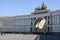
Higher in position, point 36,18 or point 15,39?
point 36,18

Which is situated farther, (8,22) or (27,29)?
(8,22)

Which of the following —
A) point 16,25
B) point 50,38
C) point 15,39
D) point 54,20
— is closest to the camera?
point 50,38

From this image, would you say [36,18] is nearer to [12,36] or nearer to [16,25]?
[16,25]

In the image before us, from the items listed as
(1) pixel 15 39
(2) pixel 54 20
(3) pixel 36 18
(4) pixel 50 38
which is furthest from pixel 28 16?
(4) pixel 50 38

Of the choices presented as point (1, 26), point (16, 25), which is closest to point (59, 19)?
point (16, 25)

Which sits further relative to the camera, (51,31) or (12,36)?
(51,31)

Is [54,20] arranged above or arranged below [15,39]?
above

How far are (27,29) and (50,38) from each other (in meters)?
11.9

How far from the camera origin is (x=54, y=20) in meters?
31.2

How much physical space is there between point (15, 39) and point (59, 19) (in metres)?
5.78

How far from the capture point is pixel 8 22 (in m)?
40.3

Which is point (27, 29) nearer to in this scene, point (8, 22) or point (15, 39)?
point (8, 22)

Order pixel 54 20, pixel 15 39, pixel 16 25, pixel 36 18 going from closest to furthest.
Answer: pixel 15 39, pixel 54 20, pixel 36 18, pixel 16 25

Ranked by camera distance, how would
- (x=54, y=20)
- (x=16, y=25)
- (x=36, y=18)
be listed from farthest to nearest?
(x=16, y=25) < (x=36, y=18) < (x=54, y=20)
